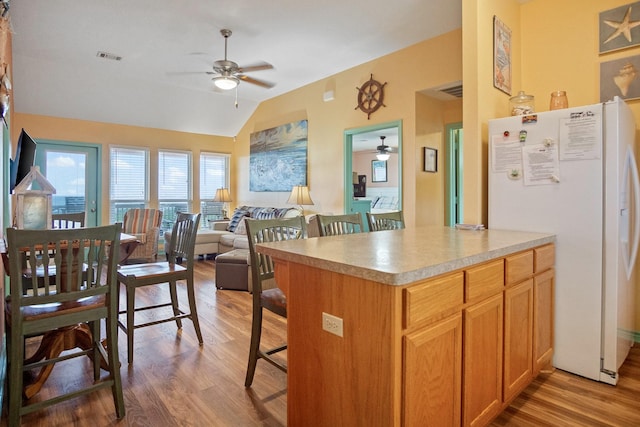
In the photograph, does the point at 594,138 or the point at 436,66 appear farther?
the point at 436,66

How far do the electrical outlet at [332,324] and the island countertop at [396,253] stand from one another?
0.18 meters

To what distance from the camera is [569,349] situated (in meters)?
2.25

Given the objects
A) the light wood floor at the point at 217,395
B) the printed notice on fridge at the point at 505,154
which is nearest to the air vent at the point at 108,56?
the light wood floor at the point at 217,395

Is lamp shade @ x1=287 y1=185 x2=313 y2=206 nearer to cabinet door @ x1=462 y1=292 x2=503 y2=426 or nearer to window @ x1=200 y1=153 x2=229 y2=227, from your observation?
window @ x1=200 y1=153 x2=229 y2=227

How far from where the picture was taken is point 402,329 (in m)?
1.16

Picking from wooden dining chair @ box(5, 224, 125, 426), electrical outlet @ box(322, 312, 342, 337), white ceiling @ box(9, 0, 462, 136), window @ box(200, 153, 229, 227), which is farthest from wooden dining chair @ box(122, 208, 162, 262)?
electrical outlet @ box(322, 312, 342, 337)

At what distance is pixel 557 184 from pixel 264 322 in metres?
2.48

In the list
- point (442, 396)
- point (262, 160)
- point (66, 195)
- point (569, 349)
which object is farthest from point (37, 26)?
point (569, 349)

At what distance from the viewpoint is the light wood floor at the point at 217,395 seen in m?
1.79

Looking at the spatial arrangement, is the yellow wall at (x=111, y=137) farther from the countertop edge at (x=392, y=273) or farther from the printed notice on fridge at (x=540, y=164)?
the printed notice on fridge at (x=540, y=164)

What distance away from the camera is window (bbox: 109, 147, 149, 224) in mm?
6273

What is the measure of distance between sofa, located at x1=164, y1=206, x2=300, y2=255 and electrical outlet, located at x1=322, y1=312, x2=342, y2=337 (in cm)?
425

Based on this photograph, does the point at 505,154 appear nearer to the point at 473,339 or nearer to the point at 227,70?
the point at 473,339

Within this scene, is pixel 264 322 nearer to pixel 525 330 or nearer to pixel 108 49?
pixel 525 330
